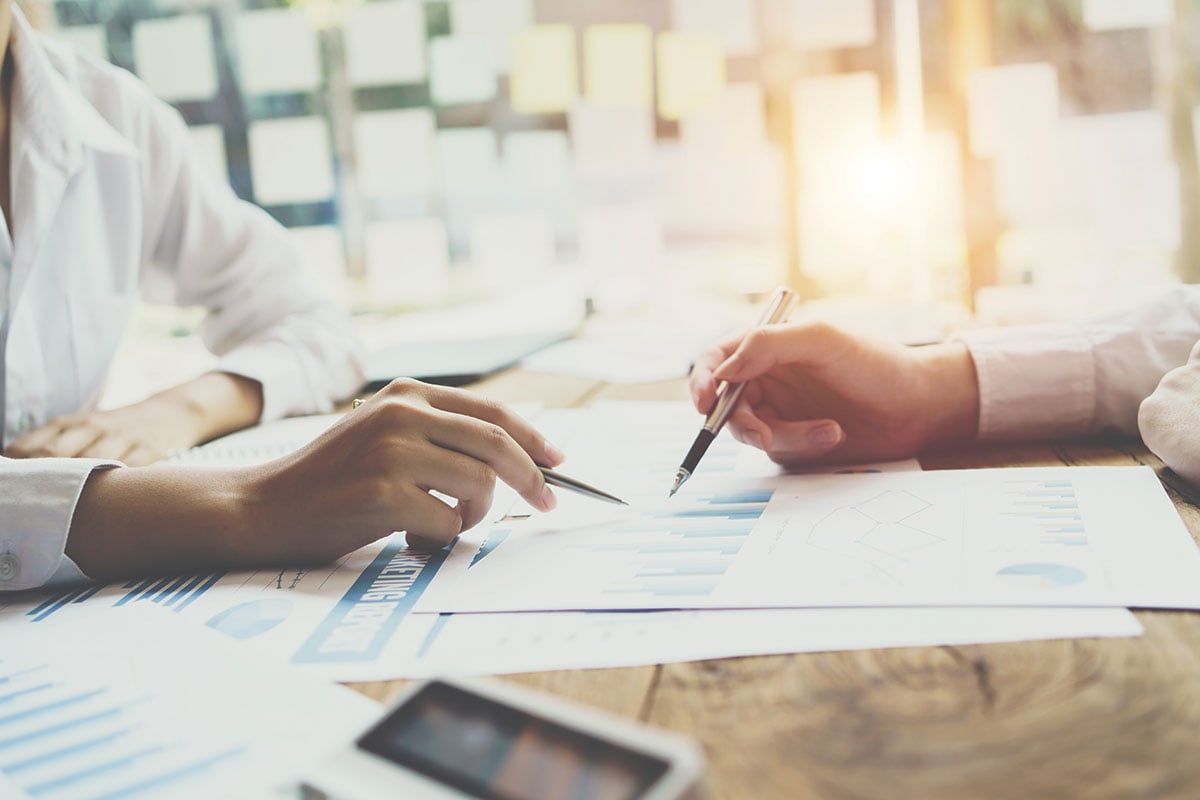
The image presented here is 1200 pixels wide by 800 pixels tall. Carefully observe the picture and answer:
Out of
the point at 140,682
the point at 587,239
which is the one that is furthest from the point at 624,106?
the point at 140,682

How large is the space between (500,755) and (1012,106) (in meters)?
1.61

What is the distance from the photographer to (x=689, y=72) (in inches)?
67.0

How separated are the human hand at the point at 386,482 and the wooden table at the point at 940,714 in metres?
0.17

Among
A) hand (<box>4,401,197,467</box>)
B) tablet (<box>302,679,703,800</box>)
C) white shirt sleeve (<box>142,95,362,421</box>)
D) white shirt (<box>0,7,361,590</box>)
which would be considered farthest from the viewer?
white shirt sleeve (<box>142,95,362,421</box>)

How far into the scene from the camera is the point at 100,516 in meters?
0.61

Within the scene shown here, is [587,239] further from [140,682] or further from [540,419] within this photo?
[140,682]

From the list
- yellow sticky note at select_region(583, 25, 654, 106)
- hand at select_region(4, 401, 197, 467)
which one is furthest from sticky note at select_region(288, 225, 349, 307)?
hand at select_region(4, 401, 197, 467)

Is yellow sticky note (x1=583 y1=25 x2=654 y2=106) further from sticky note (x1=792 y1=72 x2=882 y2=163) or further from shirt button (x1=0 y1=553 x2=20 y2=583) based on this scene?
shirt button (x1=0 y1=553 x2=20 y2=583)

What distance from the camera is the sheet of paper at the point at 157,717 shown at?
0.37 meters

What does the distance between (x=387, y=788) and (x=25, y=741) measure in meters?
0.20

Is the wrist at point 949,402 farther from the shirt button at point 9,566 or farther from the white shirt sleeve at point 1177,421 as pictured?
the shirt button at point 9,566

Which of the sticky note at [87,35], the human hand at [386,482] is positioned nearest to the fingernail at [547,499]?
the human hand at [386,482]

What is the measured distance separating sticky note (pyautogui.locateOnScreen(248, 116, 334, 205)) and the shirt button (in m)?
1.36

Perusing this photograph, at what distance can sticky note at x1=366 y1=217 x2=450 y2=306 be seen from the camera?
6.14ft
